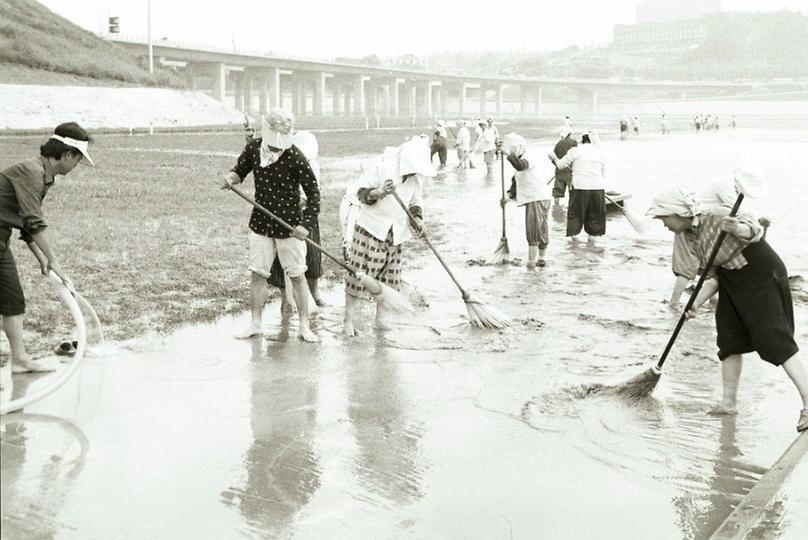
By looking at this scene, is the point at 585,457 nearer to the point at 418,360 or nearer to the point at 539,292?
the point at 418,360

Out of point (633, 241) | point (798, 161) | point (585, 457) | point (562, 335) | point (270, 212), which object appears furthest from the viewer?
point (798, 161)

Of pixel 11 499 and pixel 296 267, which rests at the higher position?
pixel 296 267

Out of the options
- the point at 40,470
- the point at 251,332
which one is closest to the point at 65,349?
the point at 251,332

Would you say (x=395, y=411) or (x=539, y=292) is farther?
(x=539, y=292)

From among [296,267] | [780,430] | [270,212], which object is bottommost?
[780,430]

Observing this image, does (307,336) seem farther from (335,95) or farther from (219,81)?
(335,95)

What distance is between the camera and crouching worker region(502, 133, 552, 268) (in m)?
11.1

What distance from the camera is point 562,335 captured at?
27.9 ft

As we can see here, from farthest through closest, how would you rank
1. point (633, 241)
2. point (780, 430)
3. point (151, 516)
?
point (633, 241) < point (780, 430) < point (151, 516)

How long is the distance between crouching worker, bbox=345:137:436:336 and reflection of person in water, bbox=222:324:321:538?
3.35 ft

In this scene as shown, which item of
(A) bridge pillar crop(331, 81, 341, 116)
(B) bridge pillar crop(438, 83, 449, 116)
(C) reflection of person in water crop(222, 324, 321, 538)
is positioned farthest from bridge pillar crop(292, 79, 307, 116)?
(C) reflection of person in water crop(222, 324, 321, 538)

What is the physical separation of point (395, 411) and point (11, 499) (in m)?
2.54

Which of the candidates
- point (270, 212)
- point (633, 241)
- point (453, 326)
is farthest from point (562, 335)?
point (633, 241)

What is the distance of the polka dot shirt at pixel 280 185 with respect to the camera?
7.47 meters
